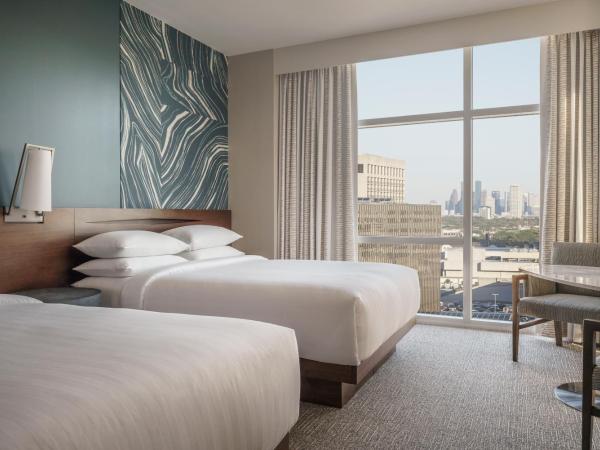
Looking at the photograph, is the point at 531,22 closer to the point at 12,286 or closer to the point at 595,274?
the point at 595,274

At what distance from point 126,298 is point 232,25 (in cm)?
254

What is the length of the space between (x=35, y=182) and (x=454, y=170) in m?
3.22

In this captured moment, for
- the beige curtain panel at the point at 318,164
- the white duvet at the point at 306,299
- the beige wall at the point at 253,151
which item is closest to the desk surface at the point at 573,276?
the white duvet at the point at 306,299

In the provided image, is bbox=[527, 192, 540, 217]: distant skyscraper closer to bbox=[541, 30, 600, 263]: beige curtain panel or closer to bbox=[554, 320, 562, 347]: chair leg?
bbox=[541, 30, 600, 263]: beige curtain panel

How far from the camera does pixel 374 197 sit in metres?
4.49

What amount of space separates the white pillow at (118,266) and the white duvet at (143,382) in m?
1.00

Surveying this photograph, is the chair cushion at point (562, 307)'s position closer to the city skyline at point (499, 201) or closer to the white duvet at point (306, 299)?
the white duvet at point (306, 299)

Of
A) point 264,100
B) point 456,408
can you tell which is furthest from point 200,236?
point 456,408

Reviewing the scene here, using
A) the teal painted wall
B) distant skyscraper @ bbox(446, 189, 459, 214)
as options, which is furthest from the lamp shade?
distant skyscraper @ bbox(446, 189, 459, 214)

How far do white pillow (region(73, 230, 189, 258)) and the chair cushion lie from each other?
239 cm

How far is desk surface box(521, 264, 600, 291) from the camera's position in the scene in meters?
2.03

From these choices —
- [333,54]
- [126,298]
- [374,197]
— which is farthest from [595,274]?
[333,54]

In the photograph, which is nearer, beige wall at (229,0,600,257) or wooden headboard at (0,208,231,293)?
wooden headboard at (0,208,231,293)

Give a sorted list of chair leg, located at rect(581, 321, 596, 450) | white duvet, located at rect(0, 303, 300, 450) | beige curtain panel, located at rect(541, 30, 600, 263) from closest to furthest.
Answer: white duvet, located at rect(0, 303, 300, 450)
chair leg, located at rect(581, 321, 596, 450)
beige curtain panel, located at rect(541, 30, 600, 263)
